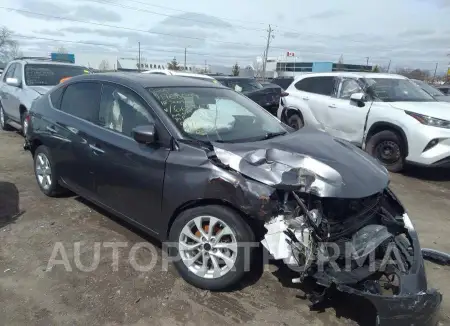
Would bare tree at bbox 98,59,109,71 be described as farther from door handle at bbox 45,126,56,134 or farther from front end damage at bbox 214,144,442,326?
front end damage at bbox 214,144,442,326

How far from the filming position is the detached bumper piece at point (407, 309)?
7.48 feet

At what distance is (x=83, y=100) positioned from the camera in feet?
13.7

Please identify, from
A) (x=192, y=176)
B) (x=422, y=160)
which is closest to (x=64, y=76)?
(x=192, y=176)

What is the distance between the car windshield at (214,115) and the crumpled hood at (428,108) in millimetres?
3634

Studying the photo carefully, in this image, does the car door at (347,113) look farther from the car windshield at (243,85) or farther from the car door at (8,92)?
the car door at (8,92)

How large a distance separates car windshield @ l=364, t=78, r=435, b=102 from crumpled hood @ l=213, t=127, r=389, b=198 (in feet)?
14.8

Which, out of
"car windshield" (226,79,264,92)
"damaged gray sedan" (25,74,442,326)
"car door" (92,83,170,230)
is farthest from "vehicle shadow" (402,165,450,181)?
"car windshield" (226,79,264,92)

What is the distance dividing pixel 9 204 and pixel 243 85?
9519 millimetres

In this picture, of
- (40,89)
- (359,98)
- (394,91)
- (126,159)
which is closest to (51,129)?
(126,159)

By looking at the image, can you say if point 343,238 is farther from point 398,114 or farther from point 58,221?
point 398,114

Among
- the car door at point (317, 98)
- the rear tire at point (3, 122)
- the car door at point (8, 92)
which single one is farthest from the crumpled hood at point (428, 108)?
the rear tire at point (3, 122)

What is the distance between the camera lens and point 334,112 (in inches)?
304

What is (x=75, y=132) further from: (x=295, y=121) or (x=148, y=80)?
(x=295, y=121)

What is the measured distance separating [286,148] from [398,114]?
4431 millimetres
